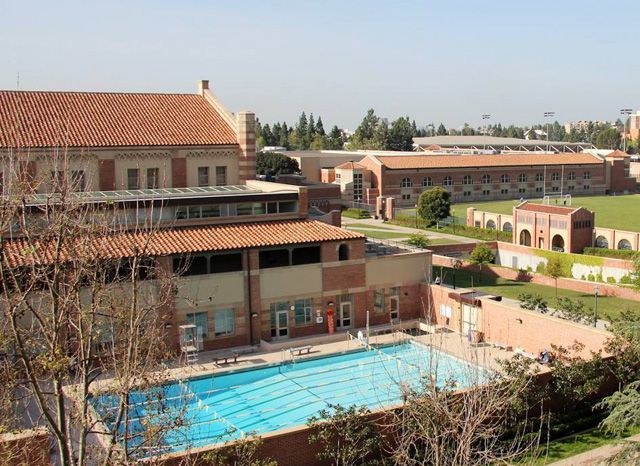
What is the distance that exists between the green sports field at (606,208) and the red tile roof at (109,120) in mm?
39780

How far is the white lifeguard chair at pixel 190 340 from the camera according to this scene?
27.5 metres

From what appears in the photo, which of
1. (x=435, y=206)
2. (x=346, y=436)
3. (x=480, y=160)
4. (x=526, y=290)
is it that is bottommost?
(x=526, y=290)

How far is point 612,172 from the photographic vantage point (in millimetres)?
100562

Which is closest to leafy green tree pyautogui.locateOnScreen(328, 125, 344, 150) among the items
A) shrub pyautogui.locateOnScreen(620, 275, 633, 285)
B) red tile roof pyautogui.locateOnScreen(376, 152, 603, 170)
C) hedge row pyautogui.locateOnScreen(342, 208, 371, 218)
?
red tile roof pyautogui.locateOnScreen(376, 152, 603, 170)

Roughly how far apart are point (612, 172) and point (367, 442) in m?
92.3

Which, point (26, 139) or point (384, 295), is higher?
point (26, 139)

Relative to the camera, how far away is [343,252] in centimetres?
3203

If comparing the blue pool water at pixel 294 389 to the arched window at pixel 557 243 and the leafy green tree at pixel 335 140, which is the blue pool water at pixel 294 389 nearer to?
the arched window at pixel 557 243

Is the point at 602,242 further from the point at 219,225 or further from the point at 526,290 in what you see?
the point at 219,225

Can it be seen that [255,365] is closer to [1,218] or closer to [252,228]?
[252,228]

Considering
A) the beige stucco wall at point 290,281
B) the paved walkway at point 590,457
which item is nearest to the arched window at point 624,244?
the beige stucco wall at point 290,281

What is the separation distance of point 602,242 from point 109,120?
3835 centimetres

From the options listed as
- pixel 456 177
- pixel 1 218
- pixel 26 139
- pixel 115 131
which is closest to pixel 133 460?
pixel 1 218

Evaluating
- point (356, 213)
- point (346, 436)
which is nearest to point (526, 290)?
point (346, 436)
